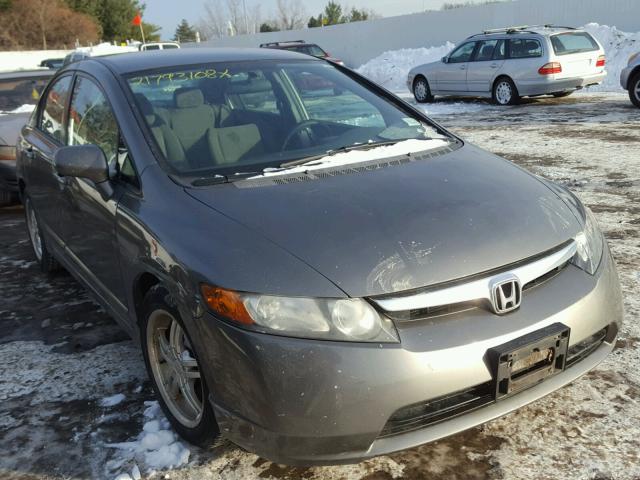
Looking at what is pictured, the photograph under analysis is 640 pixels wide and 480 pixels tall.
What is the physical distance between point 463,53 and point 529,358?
1353cm

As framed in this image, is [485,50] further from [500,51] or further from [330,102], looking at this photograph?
[330,102]

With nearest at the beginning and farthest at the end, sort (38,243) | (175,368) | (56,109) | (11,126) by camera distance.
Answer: (175,368) < (56,109) < (38,243) < (11,126)

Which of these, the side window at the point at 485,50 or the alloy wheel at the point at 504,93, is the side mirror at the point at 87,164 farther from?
the side window at the point at 485,50

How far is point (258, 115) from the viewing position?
333 cm

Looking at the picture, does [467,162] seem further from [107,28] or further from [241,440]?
[107,28]

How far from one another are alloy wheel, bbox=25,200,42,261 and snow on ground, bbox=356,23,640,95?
14456 mm

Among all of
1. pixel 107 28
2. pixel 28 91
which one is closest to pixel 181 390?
pixel 28 91

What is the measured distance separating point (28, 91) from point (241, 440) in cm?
713

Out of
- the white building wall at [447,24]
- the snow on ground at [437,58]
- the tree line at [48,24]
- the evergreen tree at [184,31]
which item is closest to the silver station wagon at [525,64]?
the snow on ground at [437,58]

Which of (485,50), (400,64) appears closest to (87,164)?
(485,50)

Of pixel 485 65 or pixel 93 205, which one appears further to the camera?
pixel 485 65

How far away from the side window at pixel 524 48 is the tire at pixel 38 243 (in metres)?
10.9

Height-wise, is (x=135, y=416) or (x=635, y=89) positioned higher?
(x=635, y=89)

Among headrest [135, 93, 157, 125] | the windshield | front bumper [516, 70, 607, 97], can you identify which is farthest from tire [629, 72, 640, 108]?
headrest [135, 93, 157, 125]
